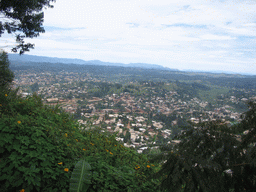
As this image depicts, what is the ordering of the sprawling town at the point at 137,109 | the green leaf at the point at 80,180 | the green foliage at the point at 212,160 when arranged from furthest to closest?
the sprawling town at the point at 137,109 < the green leaf at the point at 80,180 < the green foliage at the point at 212,160

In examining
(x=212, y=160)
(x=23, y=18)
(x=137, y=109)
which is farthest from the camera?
(x=137, y=109)

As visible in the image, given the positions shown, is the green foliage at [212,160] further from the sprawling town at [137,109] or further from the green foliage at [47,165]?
the green foliage at [47,165]

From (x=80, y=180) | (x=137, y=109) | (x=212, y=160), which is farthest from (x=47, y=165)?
(x=137, y=109)

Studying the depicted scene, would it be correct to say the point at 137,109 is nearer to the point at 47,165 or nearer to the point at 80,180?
the point at 47,165

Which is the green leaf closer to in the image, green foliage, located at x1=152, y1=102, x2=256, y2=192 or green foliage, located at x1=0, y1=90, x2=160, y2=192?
green foliage, located at x1=0, y1=90, x2=160, y2=192

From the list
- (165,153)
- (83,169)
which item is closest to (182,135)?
(165,153)

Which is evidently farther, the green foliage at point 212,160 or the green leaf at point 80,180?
the green leaf at point 80,180

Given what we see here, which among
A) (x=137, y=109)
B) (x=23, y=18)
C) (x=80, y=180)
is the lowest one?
(x=137, y=109)

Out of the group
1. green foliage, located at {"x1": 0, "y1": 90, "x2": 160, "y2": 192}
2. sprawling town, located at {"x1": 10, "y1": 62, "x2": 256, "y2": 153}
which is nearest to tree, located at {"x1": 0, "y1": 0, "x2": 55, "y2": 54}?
sprawling town, located at {"x1": 10, "y1": 62, "x2": 256, "y2": 153}

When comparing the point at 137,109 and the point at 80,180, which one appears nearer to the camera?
the point at 80,180

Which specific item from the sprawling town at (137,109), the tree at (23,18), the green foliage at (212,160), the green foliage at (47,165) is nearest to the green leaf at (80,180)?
the green foliage at (47,165)

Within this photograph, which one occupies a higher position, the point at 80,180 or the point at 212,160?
the point at 212,160
